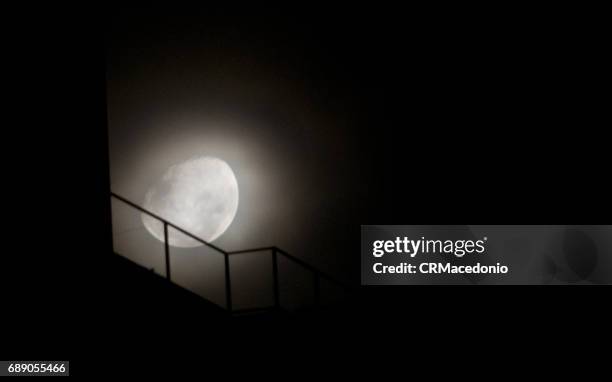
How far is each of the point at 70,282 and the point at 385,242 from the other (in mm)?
6659

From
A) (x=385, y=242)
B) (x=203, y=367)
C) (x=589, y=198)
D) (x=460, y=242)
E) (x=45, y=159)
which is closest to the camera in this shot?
(x=45, y=159)

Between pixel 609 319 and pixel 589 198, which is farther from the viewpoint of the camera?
pixel 589 198

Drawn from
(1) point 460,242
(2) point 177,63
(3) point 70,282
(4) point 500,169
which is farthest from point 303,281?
(3) point 70,282

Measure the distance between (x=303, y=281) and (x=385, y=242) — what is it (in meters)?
1.75

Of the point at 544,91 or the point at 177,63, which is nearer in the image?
the point at 544,91

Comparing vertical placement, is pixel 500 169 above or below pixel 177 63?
below

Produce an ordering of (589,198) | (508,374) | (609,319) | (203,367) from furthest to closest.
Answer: (589,198) → (609,319) → (508,374) → (203,367)

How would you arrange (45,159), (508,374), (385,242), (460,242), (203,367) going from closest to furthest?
(45,159)
(203,367)
(508,374)
(460,242)
(385,242)

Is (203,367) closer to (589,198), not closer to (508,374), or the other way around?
(508,374)

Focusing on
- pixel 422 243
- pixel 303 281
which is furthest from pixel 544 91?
pixel 303 281

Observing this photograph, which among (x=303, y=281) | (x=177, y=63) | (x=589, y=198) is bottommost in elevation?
(x=303, y=281)

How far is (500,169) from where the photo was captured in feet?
28.7

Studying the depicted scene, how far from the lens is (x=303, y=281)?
388 inches

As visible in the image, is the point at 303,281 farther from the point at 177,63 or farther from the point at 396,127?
the point at 177,63
